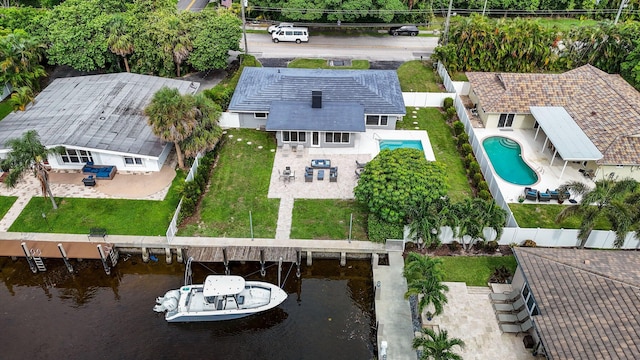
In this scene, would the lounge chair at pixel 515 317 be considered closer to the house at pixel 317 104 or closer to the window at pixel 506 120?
the house at pixel 317 104

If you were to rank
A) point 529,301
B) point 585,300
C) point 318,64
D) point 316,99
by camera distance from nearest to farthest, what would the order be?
point 585,300 < point 529,301 < point 316,99 < point 318,64

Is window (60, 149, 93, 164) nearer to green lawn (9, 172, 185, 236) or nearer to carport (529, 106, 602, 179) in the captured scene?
green lawn (9, 172, 185, 236)

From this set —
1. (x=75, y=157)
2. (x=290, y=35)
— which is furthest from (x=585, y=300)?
(x=290, y=35)

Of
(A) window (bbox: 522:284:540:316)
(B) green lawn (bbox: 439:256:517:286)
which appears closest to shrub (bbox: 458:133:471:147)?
(B) green lawn (bbox: 439:256:517:286)

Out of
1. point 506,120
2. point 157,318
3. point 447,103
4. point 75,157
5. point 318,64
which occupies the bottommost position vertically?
point 157,318

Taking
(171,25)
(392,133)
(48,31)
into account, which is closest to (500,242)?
(392,133)

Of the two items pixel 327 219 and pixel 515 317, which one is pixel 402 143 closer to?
pixel 327 219
